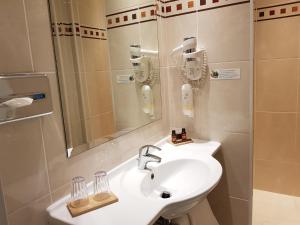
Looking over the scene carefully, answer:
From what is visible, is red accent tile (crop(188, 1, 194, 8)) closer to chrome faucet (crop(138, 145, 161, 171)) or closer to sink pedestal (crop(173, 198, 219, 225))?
chrome faucet (crop(138, 145, 161, 171))

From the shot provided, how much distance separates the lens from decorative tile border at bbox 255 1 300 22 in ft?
5.97

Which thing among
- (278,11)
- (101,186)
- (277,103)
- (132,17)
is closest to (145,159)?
(101,186)

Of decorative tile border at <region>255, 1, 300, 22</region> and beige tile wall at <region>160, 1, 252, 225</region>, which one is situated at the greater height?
decorative tile border at <region>255, 1, 300, 22</region>

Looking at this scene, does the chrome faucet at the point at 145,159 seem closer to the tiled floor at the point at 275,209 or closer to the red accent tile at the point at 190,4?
the red accent tile at the point at 190,4

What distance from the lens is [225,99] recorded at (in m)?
1.39

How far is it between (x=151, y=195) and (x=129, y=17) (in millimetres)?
946

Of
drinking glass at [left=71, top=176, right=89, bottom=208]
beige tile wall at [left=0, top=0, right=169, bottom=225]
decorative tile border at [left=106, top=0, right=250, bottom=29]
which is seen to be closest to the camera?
beige tile wall at [left=0, top=0, right=169, bottom=225]

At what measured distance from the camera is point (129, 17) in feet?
4.33

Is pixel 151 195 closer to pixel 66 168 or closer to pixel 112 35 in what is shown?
pixel 66 168

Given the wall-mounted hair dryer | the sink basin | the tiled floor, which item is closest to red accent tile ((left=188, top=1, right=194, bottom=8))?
the wall-mounted hair dryer

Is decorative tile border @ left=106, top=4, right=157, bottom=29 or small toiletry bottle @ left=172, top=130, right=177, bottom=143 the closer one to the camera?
decorative tile border @ left=106, top=4, right=157, bottom=29

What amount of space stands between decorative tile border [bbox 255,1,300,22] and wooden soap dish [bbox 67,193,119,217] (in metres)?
1.85

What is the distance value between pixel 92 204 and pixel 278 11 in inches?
76.7

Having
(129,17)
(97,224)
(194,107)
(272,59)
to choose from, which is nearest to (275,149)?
(272,59)
